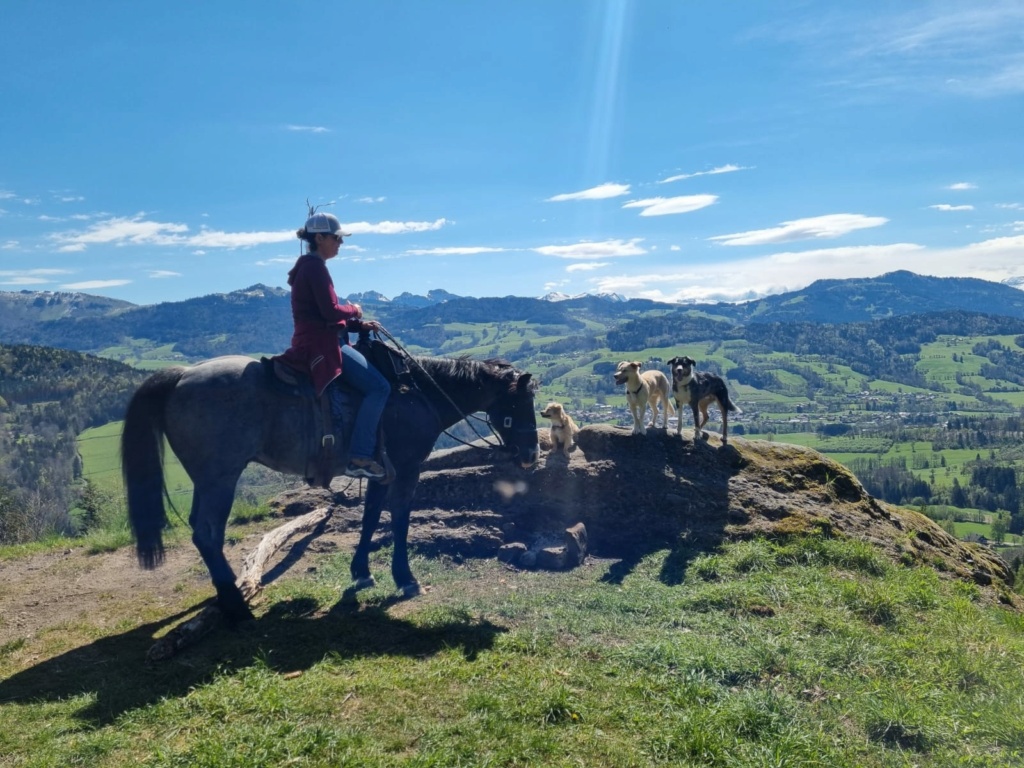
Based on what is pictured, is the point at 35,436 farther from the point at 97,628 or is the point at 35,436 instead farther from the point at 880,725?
the point at 880,725

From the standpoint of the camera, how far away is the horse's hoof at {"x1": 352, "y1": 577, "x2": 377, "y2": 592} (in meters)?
9.04

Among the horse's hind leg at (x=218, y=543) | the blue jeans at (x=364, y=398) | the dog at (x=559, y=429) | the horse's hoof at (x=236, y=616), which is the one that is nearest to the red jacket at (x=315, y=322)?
the blue jeans at (x=364, y=398)

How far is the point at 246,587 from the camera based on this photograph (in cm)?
825

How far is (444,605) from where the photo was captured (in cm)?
819

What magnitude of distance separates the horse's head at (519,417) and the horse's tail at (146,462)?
188 inches

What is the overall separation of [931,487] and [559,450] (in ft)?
279

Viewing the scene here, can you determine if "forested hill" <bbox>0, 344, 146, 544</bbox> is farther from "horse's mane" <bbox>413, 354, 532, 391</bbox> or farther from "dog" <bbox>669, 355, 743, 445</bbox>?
"dog" <bbox>669, 355, 743, 445</bbox>

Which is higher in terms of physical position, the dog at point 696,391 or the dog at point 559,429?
the dog at point 696,391

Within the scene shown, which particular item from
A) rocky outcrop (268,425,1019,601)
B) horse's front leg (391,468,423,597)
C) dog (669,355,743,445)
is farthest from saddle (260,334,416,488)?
dog (669,355,743,445)

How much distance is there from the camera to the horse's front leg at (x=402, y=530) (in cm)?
899

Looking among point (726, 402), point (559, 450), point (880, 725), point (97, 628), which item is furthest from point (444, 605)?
point (726, 402)

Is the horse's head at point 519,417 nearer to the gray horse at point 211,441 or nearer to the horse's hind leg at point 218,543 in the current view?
the gray horse at point 211,441

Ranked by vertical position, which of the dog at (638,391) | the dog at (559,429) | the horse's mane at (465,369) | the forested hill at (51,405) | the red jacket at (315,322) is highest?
the red jacket at (315,322)

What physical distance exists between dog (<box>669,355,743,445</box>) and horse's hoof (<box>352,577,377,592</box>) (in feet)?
23.4
